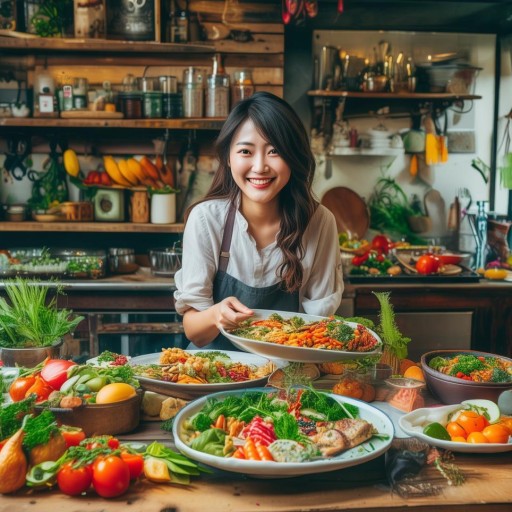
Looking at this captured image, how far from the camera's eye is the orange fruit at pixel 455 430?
5.47 feet

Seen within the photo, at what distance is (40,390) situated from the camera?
1762 millimetres

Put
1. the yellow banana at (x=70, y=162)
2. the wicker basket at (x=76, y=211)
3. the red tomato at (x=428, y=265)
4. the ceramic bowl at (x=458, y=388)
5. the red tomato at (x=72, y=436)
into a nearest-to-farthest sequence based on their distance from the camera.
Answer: the red tomato at (x=72, y=436) → the ceramic bowl at (x=458, y=388) → the red tomato at (x=428, y=265) → the wicker basket at (x=76, y=211) → the yellow banana at (x=70, y=162)

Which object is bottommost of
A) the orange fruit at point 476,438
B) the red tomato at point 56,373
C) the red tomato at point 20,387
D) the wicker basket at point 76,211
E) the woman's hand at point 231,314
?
the orange fruit at point 476,438

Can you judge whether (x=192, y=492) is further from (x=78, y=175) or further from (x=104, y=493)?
(x=78, y=175)

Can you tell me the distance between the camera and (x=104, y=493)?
1.39 metres

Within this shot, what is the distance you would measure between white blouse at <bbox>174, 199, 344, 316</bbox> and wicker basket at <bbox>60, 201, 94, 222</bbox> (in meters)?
2.09

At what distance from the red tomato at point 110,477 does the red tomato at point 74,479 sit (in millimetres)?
14

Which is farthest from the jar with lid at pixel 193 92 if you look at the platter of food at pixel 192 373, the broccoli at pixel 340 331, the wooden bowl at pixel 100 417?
the wooden bowl at pixel 100 417

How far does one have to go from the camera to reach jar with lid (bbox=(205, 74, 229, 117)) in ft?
14.5

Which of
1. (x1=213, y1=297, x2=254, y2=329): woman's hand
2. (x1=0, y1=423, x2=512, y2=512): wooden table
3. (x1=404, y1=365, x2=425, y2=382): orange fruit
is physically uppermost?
(x1=213, y1=297, x2=254, y2=329): woman's hand

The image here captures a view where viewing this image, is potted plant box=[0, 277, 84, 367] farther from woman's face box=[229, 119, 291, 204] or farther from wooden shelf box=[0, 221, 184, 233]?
wooden shelf box=[0, 221, 184, 233]

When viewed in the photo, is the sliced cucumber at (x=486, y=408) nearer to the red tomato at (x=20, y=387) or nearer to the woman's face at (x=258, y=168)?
the woman's face at (x=258, y=168)

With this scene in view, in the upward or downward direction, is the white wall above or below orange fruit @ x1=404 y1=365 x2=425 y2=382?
above

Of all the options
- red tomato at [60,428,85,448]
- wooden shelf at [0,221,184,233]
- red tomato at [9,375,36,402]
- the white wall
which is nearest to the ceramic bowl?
red tomato at [60,428,85,448]
